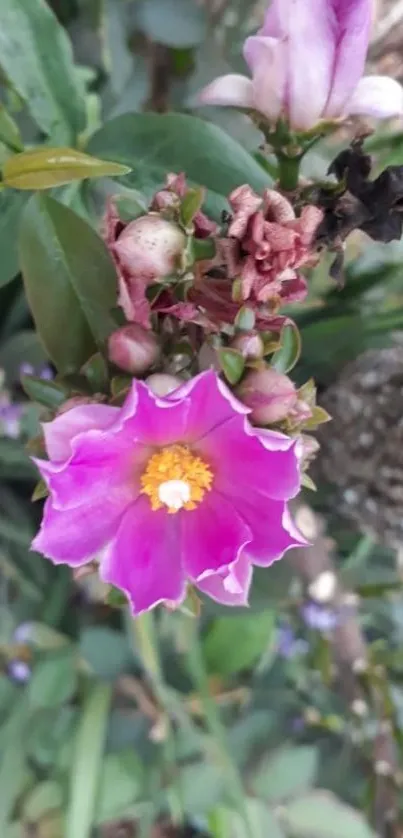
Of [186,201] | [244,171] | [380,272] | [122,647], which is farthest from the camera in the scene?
[122,647]

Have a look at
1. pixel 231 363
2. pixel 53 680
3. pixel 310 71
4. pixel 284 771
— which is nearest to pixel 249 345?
pixel 231 363

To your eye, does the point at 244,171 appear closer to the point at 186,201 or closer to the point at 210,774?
Result: the point at 186,201

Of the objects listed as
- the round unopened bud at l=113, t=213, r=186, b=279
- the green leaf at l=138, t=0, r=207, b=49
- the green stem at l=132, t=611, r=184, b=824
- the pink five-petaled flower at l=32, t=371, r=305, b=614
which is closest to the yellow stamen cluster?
the pink five-petaled flower at l=32, t=371, r=305, b=614

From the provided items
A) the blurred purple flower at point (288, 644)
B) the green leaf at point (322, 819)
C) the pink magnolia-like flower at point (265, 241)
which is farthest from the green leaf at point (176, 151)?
the green leaf at point (322, 819)

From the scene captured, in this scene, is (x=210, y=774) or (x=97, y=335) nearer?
(x=97, y=335)

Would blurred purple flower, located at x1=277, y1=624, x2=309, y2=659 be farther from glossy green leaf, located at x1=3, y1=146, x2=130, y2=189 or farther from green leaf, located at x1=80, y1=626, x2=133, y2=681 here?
glossy green leaf, located at x1=3, y1=146, x2=130, y2=189

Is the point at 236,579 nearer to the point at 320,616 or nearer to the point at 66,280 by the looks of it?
the point at 66,280

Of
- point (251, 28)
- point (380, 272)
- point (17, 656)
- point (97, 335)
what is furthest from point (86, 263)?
point (17, 656)
